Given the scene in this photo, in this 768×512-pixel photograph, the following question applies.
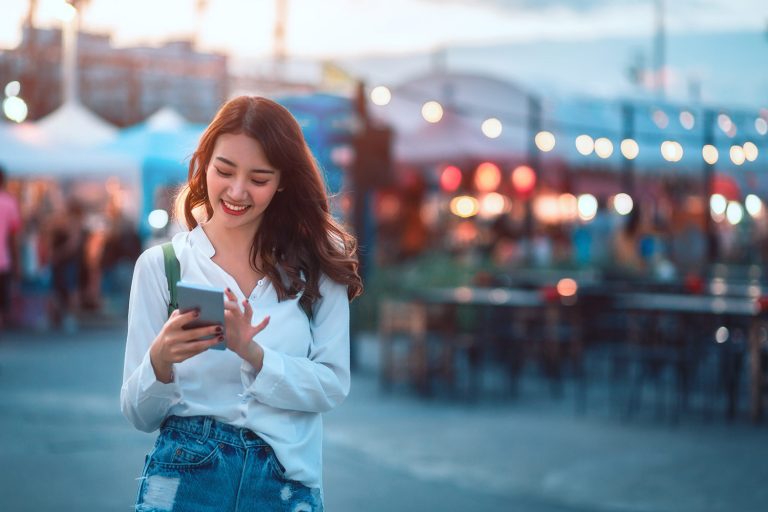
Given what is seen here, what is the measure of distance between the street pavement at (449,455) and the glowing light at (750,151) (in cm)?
1390

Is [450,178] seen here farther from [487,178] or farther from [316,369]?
[316,369]

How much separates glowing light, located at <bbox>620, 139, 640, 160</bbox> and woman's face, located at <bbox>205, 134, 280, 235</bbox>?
21.2m

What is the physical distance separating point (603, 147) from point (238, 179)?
69.0 ft

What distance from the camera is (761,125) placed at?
26.9m

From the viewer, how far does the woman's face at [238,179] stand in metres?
2.95

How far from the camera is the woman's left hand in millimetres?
2682

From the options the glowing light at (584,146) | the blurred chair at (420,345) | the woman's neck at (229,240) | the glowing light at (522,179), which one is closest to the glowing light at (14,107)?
the glowing light at (522,179)

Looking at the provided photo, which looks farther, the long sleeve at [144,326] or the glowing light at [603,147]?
the glowing light at [603,147]

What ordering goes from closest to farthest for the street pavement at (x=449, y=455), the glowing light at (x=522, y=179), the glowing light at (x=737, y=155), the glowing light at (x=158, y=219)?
the street pavement at (x=449, y=455), the glowing light at (x=158, y=219), the glowing light at (x=737, y=155), the glowing light at (x=522, y=179)

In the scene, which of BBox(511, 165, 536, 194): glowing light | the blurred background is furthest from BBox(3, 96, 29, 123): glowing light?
BBox(511, 165, 536, 194): glowing light

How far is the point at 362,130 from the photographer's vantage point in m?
14.4

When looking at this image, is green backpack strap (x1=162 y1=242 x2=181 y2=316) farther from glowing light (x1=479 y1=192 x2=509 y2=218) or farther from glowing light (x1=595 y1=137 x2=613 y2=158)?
glowing light (x1=479 y1=192 x2=509 y2=218)

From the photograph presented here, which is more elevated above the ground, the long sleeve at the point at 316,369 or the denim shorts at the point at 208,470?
the long sleeve at the point at 316,369

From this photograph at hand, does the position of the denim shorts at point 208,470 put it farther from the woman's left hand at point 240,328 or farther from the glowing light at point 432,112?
the glowing light at point 432,112
